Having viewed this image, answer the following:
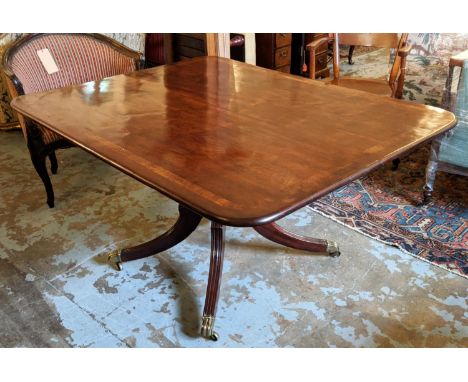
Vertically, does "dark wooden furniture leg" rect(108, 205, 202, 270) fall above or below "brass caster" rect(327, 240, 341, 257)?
above

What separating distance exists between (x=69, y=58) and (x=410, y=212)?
82.6 inches

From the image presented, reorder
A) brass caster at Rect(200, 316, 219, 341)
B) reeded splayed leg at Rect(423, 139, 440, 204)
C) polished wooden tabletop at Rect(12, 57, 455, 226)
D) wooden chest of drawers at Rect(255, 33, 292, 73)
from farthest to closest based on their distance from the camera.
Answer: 1. wooden chest of drawers at Rect(255, 33, 292, 73)
2. reeded splayed leg at Rect(423, 139, 440, 204)
3. brass caster at Rect(200, 316, 219, 341)
4. polished wooden tabletop at Rect(12, 57, 455, 226)

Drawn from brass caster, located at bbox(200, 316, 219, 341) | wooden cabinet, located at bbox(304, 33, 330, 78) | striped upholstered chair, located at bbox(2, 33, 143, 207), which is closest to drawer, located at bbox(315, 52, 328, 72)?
wooden cabinet, located at bbox(304, 33, 330, 78)

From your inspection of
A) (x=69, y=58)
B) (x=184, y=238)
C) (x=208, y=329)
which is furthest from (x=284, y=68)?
(x=208, y=329)

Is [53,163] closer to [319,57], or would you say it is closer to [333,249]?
[333,249]

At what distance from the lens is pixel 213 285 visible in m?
1.60

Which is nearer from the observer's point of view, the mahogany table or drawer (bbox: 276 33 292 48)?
the mahogany table

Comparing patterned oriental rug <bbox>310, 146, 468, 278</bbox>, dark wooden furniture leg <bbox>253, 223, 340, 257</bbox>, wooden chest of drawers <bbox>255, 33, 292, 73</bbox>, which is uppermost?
wooden chest of drawers <bbox>255, 33, 292, 73</bbox>

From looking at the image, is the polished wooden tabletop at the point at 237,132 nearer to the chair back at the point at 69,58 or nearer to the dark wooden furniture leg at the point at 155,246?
the dark wooden furniture leg at the point at 155,246

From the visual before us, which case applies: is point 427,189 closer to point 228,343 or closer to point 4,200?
point 228,343

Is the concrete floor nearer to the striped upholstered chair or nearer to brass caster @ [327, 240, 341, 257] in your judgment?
brass caster @ [327, 240, 341, 257]

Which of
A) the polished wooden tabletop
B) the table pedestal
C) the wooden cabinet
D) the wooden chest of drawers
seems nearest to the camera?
the polished wooden tabletop

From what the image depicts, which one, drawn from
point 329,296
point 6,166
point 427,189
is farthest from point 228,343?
point 6,166

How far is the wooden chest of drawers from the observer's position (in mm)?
3473
